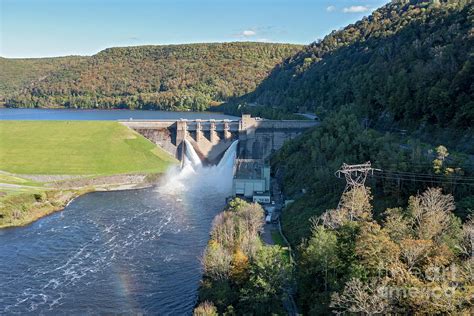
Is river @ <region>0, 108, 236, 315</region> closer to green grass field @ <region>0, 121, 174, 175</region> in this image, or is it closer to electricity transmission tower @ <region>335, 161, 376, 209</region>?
green grass field @ <region>0, 121, 174, 175</region>

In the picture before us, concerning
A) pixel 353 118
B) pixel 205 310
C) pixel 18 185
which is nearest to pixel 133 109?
pixel 18 185

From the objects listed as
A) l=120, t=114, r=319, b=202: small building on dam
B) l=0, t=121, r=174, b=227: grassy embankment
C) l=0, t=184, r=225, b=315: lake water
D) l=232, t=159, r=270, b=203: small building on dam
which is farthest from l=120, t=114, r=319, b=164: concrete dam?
l=0, t=184, r=225, b=315: lake water

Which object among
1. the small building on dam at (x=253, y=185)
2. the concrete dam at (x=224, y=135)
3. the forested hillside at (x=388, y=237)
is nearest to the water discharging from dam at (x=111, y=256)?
the small building on dam at (x=253, y=185)

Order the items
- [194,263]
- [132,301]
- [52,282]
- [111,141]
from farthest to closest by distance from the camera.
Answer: [111,141]
[194,263]
[52,282]
[132,301]

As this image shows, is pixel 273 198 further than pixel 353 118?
No

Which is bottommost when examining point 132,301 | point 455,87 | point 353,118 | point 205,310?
point 132,301

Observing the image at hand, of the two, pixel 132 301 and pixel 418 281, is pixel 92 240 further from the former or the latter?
pixel 418 281

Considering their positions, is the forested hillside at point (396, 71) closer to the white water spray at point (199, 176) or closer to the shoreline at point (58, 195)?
the white water spray at point (199, 176)
